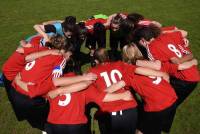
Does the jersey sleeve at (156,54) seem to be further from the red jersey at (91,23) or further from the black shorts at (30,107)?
the red jersey at (91,23)

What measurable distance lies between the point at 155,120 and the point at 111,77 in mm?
1077

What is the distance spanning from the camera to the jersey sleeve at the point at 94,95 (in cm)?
545

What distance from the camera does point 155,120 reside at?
5828mm

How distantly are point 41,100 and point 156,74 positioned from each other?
217cm

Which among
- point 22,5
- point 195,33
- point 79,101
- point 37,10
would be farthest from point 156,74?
point 22,5

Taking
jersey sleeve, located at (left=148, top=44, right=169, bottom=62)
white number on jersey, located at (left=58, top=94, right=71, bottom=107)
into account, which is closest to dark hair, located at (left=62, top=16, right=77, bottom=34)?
jersey sleeve, located at (left=148, top=44, right=169, bottom=62)

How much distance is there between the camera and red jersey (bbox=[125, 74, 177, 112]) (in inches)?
221

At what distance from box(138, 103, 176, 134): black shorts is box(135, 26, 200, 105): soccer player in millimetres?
782

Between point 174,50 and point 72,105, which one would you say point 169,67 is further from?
point 72,105

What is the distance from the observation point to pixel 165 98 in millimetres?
5652

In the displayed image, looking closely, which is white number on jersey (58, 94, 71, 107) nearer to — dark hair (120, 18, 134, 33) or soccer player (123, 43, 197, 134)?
soccer player (123, 43, 197, 134)

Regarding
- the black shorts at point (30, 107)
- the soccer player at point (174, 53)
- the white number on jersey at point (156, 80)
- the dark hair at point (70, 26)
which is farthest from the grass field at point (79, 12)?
the white number on jersey at point (156, 80)

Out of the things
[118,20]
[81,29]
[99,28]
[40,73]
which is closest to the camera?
[40,73]

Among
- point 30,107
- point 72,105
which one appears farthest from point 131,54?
point 30,107
